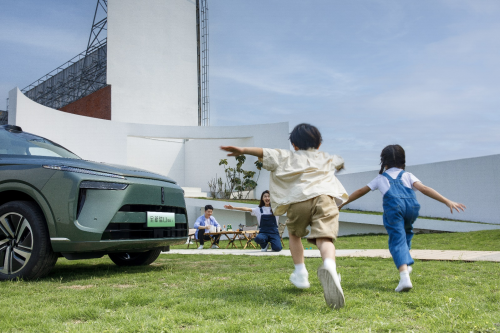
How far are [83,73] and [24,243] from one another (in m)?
35.1

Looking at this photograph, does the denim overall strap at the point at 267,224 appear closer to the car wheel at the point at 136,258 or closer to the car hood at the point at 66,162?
the car wheel at the point at 136,258

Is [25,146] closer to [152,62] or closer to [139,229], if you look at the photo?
[139,229]

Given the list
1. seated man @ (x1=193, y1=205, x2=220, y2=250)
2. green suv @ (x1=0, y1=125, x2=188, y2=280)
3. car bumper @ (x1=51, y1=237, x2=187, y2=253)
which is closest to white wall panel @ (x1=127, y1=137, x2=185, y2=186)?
seated man @ (x1=193, y1=205, x2=220, y2=250)

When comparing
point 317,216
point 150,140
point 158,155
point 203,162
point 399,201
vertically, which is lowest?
point 317,216

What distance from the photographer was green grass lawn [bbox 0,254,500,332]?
2568 millimetres

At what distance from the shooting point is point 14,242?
4.46 meters

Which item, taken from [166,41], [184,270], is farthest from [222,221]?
[184,270]

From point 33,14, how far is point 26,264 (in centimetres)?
1498

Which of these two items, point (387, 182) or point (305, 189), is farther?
A: point (387, 182)

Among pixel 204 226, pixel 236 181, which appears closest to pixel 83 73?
pixel 236 181

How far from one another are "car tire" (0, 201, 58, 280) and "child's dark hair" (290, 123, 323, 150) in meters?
2.79

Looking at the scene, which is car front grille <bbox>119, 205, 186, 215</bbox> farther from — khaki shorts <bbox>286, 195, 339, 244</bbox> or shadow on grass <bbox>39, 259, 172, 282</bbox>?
khaki shorts <bbox>286, 195, 339, 244</bbox>

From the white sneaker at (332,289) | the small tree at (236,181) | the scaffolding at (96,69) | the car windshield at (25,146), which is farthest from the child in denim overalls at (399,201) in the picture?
the scaffolding at (96,69)

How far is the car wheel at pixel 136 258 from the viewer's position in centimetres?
602
